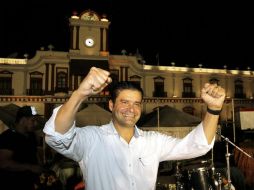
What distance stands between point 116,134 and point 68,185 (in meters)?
6.61

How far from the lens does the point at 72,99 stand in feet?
5.88

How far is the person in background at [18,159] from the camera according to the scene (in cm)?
400

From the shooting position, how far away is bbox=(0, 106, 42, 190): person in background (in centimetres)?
400

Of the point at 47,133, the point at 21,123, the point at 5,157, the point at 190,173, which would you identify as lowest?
the point at 190,173

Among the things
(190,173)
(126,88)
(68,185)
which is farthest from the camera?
(68,185)

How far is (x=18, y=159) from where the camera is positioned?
4.21 meters

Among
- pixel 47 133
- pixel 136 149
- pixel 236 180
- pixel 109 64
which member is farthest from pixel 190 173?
pixel 109 64

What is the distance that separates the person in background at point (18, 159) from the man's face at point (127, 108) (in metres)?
2.54

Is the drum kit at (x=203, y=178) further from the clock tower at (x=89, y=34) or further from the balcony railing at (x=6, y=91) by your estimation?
the balcony railing at (x=6, y=91)

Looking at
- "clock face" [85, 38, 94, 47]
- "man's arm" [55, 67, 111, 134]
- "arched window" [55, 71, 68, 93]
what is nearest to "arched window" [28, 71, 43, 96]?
"arched window" [55, 71, 68, 93]

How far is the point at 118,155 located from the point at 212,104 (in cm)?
92

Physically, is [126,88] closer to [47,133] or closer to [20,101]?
[47,133]

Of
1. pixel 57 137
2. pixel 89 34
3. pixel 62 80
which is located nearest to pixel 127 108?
pixel 57 137

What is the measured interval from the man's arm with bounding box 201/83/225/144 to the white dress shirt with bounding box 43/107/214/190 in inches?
2.3
